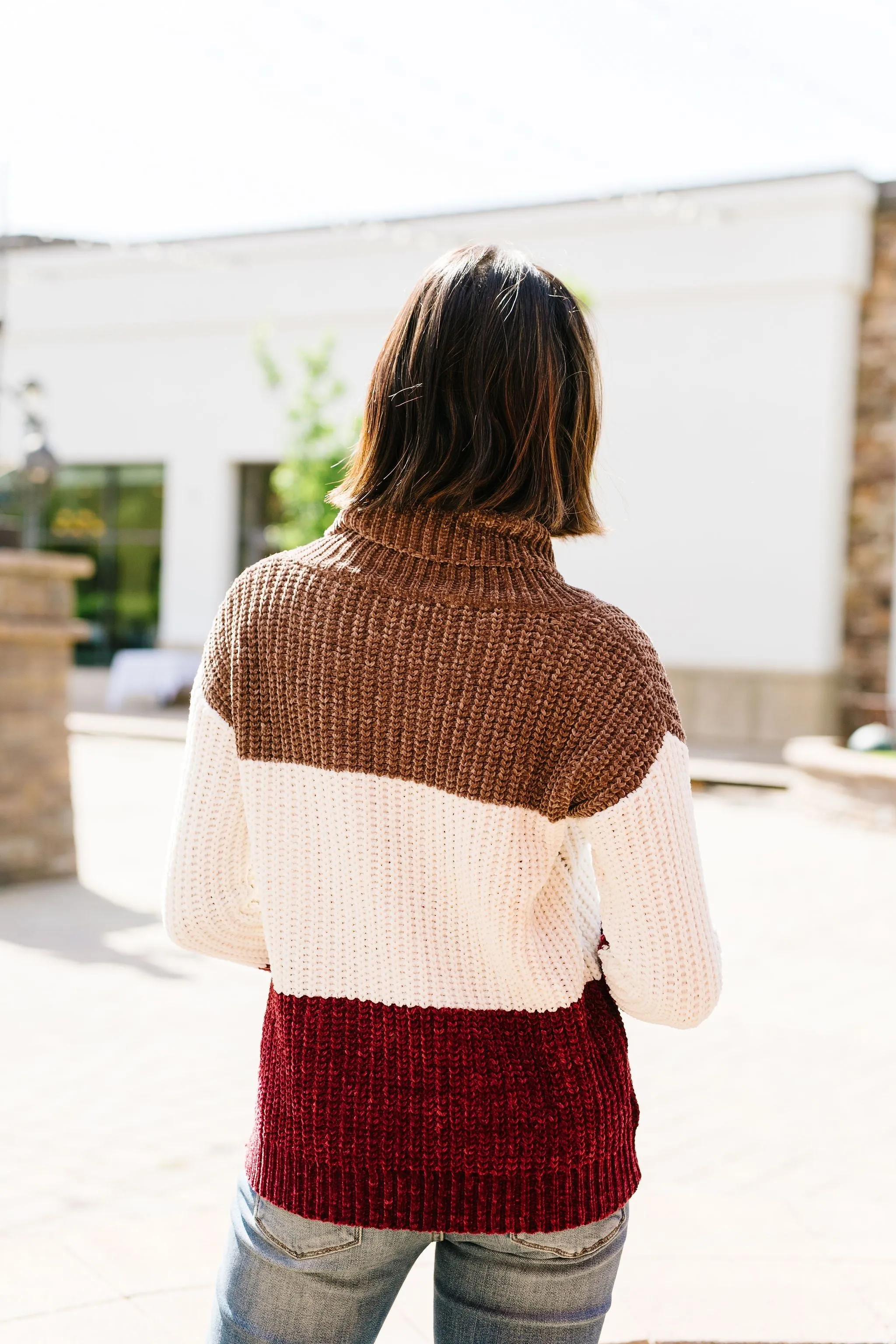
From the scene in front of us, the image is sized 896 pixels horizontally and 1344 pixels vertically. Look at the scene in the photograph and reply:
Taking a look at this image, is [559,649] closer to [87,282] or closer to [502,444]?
[502,444]

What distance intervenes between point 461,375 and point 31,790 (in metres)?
6.72

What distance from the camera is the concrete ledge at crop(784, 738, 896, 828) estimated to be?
10.7 m

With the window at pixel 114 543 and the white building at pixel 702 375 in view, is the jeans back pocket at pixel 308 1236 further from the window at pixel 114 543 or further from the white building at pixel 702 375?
the window at pixel 114 543

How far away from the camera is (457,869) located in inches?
56.6

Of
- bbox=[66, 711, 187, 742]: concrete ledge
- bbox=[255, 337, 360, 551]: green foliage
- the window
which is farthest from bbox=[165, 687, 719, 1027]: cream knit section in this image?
the window

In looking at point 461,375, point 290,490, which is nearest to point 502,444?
point 461,375

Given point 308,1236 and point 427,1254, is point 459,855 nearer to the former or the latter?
point 308,1236

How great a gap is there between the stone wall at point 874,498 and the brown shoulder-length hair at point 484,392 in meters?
16.5

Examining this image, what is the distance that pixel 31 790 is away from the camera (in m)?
7.71

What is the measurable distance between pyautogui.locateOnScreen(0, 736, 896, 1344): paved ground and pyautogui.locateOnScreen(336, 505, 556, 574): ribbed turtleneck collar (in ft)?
6.37

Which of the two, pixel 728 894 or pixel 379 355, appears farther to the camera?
pixel 728 894

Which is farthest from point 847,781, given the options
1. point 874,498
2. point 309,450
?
point 309,450

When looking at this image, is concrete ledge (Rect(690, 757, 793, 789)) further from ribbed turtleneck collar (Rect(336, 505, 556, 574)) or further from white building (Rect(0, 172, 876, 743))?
ribbed turtleneck collar (Rect(336, 505, 556, 574))

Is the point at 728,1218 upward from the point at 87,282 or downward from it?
downward
